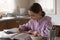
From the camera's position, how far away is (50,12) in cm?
361

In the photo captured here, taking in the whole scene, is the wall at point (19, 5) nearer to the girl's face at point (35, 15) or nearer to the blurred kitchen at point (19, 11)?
the blurred kitchen at point (19, 11)

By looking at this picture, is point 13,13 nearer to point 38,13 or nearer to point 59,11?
point 59,11

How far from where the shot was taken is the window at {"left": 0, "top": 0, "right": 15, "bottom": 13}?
4145 mm

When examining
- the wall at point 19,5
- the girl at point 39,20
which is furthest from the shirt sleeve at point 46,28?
the wall at point 19,5

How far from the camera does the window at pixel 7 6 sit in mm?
4145

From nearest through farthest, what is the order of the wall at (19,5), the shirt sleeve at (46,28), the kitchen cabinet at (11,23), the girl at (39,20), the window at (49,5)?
the shirt sleeve at (46,28) → the girl at (39,20) → the kitchen cabinet at (11,23) → the window at (49,5) → the wall at (19,5)

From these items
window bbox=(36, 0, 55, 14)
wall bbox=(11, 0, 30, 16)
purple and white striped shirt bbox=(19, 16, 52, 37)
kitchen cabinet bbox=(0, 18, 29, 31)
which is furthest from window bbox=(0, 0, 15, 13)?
purple and white striped shirt bbox=(19, 16, 52, 37)

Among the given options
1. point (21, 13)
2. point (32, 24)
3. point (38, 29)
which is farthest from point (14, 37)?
point (21, 13)

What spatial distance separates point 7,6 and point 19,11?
373 mm

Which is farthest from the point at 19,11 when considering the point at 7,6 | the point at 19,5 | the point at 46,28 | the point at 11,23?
the point at 46,28

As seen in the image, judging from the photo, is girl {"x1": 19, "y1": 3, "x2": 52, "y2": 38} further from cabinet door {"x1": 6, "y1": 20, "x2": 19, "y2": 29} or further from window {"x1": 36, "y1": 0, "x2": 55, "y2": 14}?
window {"x1": 36, "y1": 0, "x2": 55, "y2": 14}

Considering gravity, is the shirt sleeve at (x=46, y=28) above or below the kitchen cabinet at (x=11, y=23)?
above

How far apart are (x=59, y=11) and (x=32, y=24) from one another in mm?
1784

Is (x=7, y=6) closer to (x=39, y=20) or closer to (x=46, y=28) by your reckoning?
(x=39, y=20)
